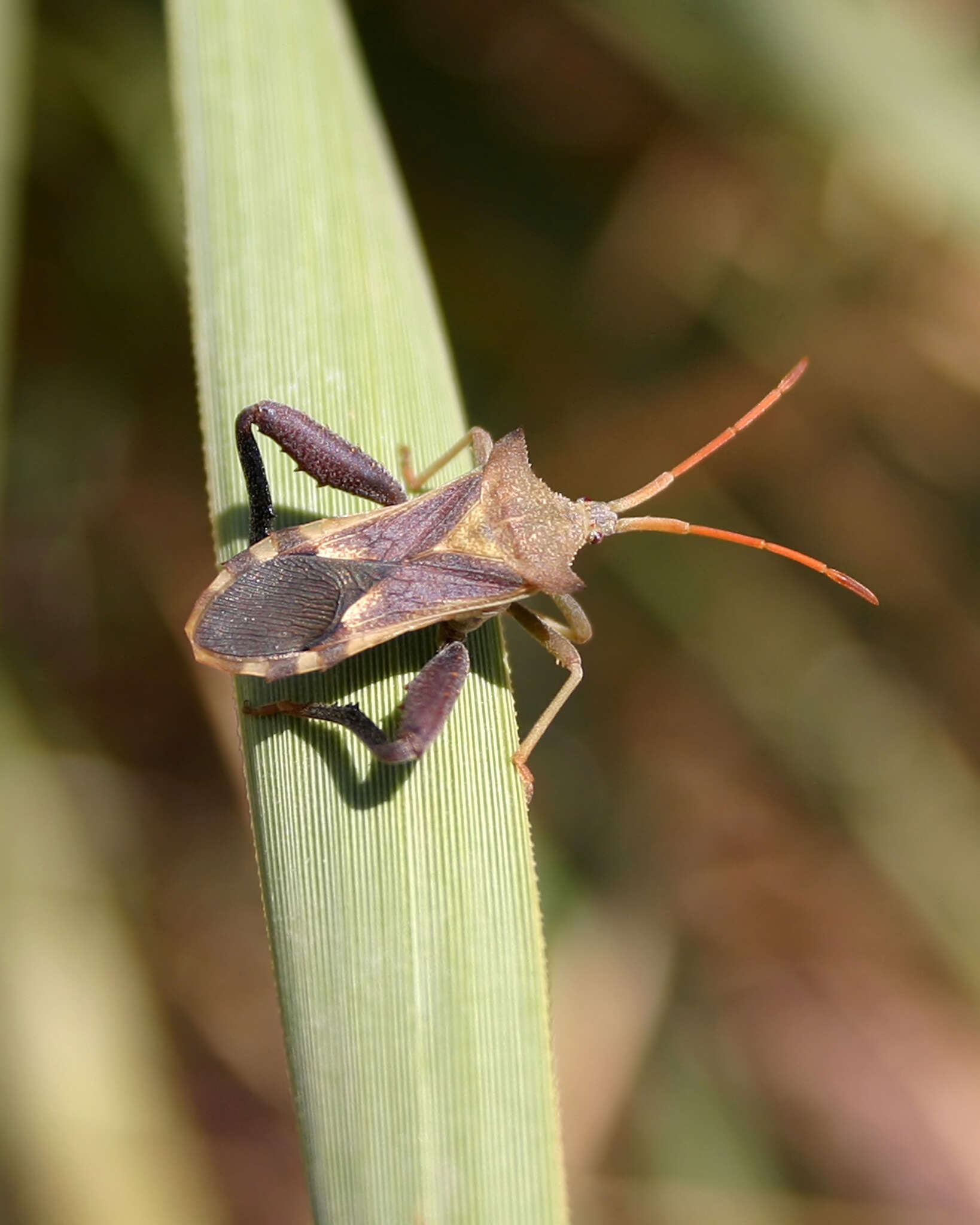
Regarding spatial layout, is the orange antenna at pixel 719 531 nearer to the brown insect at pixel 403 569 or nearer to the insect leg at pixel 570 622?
the brown insect at pixel 403 569

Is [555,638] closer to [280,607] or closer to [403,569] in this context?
[403,569]

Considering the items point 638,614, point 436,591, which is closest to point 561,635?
point 436,591

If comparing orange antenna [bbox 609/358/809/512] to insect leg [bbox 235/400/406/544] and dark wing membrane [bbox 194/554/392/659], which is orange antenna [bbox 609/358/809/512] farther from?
dark wing membrane [bbox 194/554/392/659]

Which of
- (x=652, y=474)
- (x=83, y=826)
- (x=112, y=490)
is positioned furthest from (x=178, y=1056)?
(x=652, y=474)

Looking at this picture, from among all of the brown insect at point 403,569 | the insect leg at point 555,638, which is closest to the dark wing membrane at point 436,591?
the brown insect at point 403,569

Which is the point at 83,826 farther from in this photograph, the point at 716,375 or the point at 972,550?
the point at 972,550

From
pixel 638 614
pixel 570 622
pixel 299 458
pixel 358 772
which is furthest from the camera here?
pixel 638 614
